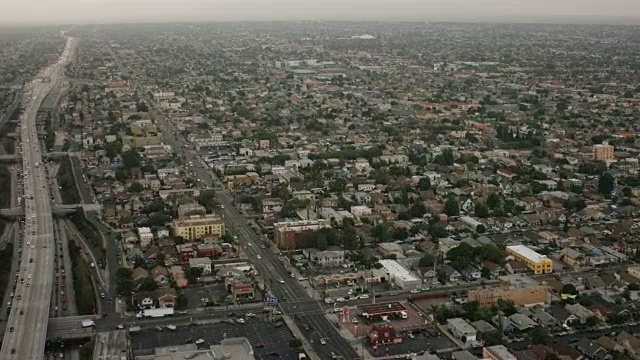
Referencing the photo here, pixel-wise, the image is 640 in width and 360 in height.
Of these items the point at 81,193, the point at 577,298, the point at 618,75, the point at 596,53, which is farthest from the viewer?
the point at 596,53

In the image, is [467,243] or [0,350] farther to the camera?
[467,243]

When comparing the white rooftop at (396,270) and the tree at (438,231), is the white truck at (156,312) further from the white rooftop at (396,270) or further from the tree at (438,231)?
the tree at (438,231)

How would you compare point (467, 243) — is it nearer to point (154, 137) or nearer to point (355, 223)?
point (355, 223)

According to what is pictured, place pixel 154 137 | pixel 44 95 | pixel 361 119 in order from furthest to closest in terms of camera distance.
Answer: pixel 44 95 < pixel 361 119 < pixel 154 137

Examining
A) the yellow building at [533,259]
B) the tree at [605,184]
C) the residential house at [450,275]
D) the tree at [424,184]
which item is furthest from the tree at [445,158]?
the residential house at [450,275]

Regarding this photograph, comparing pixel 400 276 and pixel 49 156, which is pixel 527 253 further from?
pixel 49 156

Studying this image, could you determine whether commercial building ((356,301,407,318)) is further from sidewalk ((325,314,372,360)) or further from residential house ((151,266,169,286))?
residential house ((151,266,169,286))

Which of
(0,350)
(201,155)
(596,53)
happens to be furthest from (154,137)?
(596,53)
